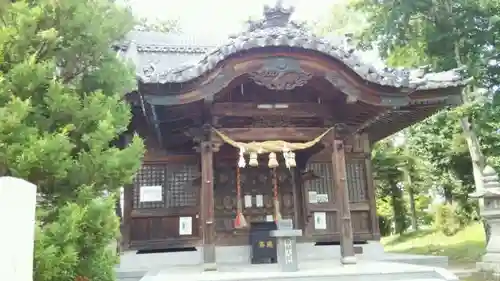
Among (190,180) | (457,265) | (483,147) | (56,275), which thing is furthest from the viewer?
(483,147)

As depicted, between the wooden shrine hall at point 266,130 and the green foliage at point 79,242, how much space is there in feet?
9.31

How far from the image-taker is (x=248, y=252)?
29.1 ft

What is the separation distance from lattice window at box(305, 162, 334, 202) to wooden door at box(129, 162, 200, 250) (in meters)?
2.47

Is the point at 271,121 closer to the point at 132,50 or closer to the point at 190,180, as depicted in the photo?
the point at 190,180

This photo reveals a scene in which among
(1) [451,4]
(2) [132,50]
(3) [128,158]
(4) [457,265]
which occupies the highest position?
(1) [451,4]

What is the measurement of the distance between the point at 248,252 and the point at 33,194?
6281mm

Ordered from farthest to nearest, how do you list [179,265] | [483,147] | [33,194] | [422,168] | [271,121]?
[422,168] < [483,147] < [179,265] < [271,121] < [33,194]

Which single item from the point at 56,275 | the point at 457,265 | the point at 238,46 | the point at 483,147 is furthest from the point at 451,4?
the point at 56,275

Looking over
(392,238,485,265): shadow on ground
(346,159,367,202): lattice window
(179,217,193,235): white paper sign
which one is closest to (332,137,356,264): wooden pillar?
(346,159,367,202): lattice window

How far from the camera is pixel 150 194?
892 cm

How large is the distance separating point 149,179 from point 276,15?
4.22 m

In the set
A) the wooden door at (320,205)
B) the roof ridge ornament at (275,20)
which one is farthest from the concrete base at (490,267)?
the roof ridge ornament at (275,20)

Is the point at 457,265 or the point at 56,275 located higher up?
the point at 56,275

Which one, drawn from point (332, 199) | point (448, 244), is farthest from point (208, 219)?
point (448, 244)
